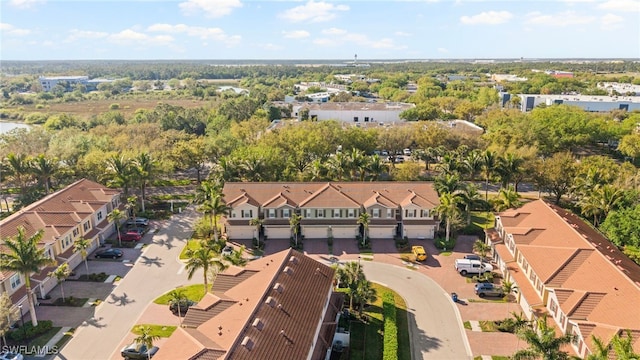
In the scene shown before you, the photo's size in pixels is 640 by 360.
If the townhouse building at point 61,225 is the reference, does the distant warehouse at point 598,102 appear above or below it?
above

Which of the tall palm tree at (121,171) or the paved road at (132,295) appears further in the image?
the tall palm tree at (121,171)

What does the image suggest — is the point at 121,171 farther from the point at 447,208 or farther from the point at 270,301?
the point at 447,208

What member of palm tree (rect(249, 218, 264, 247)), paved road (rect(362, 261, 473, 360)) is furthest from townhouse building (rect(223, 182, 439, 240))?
paved road (rect(362, 261, 473, 360))

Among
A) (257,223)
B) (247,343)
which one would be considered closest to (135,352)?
(247,343)

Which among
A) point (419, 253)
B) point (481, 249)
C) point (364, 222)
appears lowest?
point (419, 253)

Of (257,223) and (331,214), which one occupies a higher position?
(331,214)

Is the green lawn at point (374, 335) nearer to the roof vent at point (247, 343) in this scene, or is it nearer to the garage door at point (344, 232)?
the roof vent at point (247, 343)

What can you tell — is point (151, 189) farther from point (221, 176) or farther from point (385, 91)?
point (385, 91)

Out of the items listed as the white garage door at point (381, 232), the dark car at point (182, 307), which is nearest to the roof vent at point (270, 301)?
the dark car at point (182, 307)
